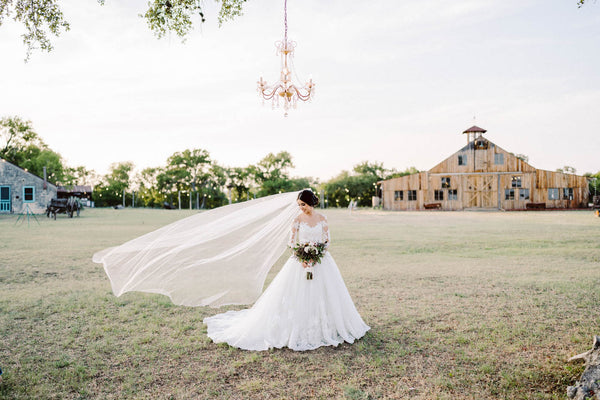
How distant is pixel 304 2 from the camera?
22.6ft

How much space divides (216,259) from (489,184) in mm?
44840

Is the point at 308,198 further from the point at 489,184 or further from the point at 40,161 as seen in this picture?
the point at 40,161

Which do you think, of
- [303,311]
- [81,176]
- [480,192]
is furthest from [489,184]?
[81,176]

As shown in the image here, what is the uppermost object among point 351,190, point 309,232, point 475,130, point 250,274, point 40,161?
point 475,130

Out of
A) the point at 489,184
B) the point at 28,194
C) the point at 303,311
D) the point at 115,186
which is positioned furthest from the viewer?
the point at 115,186

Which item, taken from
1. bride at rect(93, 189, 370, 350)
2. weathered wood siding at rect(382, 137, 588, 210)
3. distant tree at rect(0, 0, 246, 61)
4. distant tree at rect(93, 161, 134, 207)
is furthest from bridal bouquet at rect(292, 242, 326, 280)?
distant tree at rect(93, 161, 134, 207)

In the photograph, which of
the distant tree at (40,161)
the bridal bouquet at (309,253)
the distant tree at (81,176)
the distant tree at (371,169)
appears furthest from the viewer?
the distant tree at (81,176)

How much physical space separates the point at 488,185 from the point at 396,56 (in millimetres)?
29335


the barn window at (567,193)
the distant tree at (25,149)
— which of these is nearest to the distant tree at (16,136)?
the distant tree at (25,149)

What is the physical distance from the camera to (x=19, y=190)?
123 ft

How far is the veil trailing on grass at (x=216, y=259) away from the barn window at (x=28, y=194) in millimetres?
40849

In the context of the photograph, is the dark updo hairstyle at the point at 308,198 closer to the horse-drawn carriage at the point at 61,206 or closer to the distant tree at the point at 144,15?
the distant tree at the point at 144,15

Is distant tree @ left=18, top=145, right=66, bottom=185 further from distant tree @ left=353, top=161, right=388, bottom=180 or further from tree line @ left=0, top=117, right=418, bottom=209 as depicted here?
distant tree @ left=353, top=161, right=388, bottom=180

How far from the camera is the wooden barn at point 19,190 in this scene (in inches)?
1458
